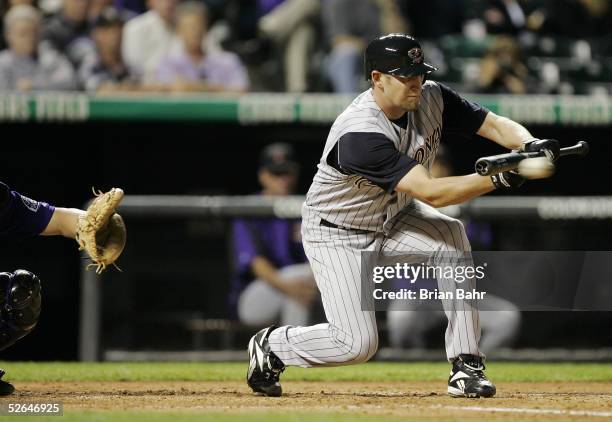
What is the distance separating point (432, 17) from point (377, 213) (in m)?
5.50

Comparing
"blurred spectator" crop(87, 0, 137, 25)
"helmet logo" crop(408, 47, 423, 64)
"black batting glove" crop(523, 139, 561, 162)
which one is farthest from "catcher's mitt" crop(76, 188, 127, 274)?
"blurred spectator" crop(87, 0, 137, 25)

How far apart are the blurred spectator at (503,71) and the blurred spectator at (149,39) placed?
2557mm

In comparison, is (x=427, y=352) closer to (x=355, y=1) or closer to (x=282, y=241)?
(x=282, y=241)

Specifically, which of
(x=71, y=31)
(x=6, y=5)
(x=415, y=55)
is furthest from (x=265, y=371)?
(x=6, y=5)

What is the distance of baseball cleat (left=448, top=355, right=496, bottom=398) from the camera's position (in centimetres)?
436

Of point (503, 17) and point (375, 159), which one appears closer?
point (375, 159)

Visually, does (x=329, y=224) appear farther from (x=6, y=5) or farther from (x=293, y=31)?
(x=6, y=5)

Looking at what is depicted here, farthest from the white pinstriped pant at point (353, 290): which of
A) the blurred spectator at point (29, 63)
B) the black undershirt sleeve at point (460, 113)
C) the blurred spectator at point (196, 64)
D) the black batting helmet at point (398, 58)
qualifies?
the blurred spectator at point (29, 63)

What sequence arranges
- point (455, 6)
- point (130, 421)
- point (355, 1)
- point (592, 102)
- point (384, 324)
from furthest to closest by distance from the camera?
point (455, 6), point (355, 1), point (592, 102), point (384, 324), point (130, 421)

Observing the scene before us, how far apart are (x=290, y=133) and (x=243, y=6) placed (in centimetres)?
121

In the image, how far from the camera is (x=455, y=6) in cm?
985

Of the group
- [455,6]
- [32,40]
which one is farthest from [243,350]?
[455,6]

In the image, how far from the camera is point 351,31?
8930 mm

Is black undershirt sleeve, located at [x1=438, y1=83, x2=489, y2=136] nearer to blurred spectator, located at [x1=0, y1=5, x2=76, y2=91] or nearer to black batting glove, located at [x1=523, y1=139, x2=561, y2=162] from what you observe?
black batting glove, located at [x1=523, y1=139, x2=561, y2=162]
